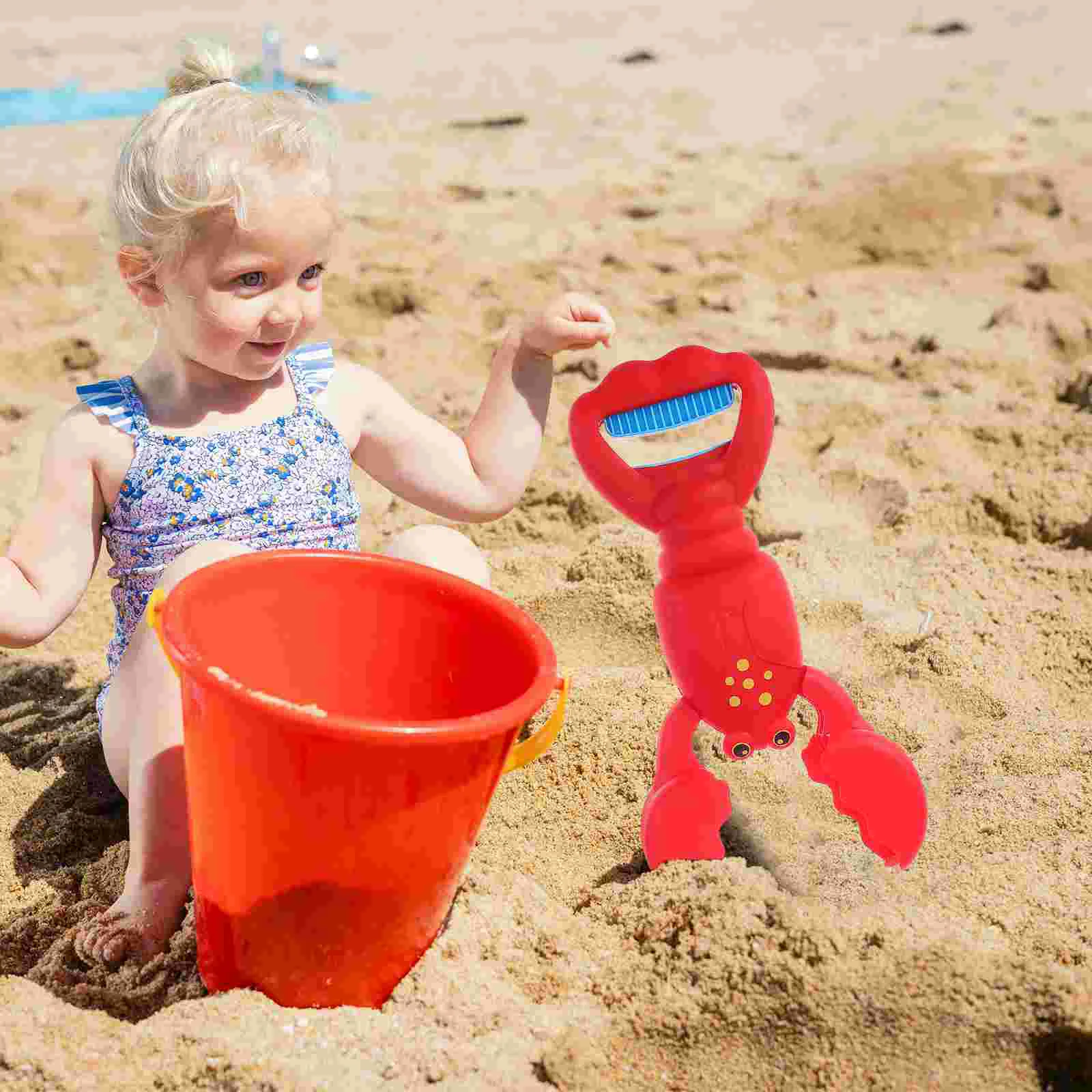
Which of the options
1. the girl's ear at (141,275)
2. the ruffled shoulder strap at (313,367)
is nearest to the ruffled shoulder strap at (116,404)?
the girl's ear at (141,275)

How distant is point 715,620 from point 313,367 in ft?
2.23

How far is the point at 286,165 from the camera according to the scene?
1484mm

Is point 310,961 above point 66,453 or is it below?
below

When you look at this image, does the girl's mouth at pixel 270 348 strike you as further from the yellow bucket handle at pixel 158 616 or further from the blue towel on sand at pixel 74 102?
the blue towel on sand at pixel 74 102

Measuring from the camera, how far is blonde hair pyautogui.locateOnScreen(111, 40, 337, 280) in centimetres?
145

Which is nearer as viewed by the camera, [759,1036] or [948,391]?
[759,1036]

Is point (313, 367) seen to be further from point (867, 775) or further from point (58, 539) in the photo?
point (867, 775)

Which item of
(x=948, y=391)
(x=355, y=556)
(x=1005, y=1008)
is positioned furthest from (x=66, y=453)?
(x=948, y=391)

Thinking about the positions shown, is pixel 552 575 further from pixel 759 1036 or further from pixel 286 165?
pixel 759 1036

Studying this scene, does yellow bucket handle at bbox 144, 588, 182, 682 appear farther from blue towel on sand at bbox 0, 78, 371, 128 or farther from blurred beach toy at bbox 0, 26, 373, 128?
blue towel on sand at bbox 0, 78, 371, 128

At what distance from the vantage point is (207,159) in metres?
1.44

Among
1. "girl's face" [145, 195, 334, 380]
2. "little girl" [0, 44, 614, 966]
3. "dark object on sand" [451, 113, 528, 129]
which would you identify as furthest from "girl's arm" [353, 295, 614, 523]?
"dark object on sand" [451, 113, 528, 129]

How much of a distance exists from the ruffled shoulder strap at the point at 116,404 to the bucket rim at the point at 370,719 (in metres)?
0.32

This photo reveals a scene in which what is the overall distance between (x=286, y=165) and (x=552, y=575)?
87 cm
